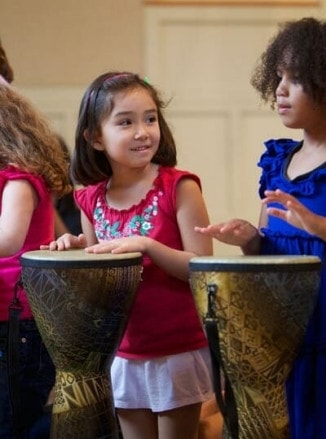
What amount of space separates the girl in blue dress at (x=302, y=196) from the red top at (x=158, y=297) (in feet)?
0.56

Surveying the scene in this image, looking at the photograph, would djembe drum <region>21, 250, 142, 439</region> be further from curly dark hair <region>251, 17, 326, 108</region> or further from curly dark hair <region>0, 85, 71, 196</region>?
curly dark hair <region>251, 17, 326, 108</region>

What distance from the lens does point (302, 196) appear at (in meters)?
1.62

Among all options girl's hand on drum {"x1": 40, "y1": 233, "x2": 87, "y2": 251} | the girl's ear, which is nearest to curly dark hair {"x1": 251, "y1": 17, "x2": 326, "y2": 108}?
the girl's ear

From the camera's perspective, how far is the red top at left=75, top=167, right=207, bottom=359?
5.78 feet

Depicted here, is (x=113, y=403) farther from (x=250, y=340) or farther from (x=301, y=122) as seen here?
(x=301, y=122)

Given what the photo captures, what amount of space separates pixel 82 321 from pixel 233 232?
1.04ft

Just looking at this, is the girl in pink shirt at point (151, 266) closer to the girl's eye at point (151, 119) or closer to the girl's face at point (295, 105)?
the girl's eye at point (151, 119)

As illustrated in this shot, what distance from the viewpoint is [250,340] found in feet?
4.79

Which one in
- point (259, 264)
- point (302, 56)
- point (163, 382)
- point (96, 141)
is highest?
point (302, 56)

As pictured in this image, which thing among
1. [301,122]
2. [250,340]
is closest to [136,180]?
[301,122]

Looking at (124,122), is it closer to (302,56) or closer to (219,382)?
(302,56)

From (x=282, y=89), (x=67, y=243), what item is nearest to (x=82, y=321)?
(x=67, y=243)

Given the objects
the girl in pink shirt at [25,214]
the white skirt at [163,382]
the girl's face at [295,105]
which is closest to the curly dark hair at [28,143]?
the girl in pink shirt at [25,214]

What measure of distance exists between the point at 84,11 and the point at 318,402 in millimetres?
2629
